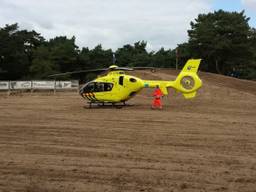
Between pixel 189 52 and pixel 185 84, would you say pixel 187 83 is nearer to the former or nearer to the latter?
pixel 185 84

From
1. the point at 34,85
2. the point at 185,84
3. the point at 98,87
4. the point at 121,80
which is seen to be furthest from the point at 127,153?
the point at 34,85

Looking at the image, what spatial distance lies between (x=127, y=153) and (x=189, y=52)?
6438cm

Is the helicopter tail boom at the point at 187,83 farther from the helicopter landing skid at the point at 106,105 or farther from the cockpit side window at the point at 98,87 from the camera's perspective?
the cockpit side window at the point at 98,87

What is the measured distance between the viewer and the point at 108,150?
12.2m

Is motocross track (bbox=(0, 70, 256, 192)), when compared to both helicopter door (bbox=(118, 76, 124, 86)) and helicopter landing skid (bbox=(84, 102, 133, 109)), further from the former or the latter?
helicopter landing skid (bbox=(84, 102, 133, 109))

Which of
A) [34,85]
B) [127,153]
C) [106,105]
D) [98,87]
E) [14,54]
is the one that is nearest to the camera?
[127,153]

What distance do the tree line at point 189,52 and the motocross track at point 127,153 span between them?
1962 inches

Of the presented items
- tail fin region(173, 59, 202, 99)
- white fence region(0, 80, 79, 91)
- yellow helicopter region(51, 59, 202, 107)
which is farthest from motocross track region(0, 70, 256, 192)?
white fence region(0, 80, 79, 91)

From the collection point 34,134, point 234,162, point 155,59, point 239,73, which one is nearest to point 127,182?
point 234,162

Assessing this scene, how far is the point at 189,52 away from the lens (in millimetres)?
74875

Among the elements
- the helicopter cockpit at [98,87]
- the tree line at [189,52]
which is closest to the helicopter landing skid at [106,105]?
the helicopter cockpit at [98,87]

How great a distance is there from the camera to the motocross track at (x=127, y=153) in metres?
8.62

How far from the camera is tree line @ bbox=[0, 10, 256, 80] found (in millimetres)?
71062

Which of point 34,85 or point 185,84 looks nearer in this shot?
point 185,84
